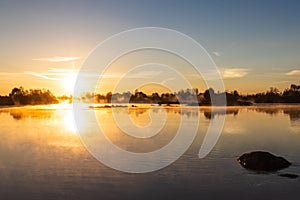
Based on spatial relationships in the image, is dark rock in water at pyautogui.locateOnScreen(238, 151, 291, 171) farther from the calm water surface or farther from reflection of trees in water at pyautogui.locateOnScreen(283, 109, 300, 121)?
reflection of trees in water at pyautogui.locateOnScreen(283, 109, 300, 121)

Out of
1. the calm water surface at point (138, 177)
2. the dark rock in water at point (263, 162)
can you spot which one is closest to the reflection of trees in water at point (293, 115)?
the calm water surface at point (138, 177)

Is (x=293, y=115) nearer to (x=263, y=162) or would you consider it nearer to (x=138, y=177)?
(x=263, y=162)

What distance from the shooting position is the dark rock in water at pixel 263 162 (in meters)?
14.8

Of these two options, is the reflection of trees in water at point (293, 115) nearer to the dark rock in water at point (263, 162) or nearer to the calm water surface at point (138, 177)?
the calm water surface at point (138, 177)

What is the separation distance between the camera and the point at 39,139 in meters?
24.6

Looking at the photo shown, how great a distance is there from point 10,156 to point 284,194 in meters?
13.1

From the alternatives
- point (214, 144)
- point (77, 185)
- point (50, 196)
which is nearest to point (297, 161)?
point (214, 144)

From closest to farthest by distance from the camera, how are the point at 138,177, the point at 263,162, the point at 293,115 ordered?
the point at 138,177
the point at 263,162
the point at 293,115

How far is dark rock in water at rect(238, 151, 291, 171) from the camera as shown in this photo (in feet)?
48.5

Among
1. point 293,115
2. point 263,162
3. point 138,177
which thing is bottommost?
point 138,177

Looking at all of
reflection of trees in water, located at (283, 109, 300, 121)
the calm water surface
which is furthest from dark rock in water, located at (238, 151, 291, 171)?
reflection of trees in water, located at (283, 109, 300, 121)

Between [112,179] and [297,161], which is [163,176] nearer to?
[112,179]

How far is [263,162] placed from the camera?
15.0 meters

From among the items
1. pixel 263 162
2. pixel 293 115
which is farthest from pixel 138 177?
pixel 293 115
